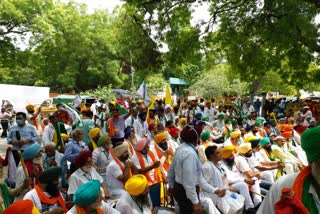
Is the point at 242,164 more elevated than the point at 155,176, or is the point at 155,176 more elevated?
the point at 242,164

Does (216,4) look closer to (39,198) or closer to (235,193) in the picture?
(235,193)

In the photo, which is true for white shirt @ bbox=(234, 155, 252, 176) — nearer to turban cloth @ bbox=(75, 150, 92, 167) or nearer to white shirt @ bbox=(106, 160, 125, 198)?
white shirt @ bbox=(106, 160, 125, 198)

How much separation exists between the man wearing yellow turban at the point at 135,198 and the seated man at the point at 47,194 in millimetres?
714

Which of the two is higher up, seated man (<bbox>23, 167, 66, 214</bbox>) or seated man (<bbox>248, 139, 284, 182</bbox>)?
seated man (<bbox>23, 167, 66, 214</bbox>)

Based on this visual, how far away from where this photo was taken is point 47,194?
4.17m

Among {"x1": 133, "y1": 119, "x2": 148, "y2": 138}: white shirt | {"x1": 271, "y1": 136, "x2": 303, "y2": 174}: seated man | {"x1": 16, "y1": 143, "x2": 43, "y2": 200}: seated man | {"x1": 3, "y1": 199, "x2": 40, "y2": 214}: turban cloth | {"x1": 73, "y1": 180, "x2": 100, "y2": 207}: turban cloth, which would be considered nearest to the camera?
{"x1": 3, "y1": 199, "x2": 40, "y2": 214}: turban cloth

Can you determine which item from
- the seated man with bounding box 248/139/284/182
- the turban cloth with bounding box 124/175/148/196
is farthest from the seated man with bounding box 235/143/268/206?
the turban cloth with bounding box 124/175/148/196

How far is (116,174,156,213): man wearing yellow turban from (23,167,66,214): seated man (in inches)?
28.1

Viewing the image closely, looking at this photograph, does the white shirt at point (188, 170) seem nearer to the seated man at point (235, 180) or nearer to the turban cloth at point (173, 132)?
the seated man at point (235, 180)

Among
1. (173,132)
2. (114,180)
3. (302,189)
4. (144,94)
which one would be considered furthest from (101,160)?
(144,94)

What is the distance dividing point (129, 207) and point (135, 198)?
174 mm

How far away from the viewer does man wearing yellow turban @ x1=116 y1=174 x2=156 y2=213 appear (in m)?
4.42

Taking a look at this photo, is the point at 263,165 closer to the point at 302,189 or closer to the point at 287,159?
the point at 287,159

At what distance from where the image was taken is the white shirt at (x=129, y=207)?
173 inches
